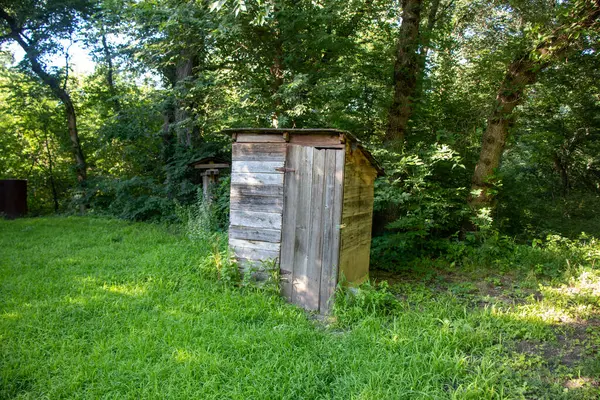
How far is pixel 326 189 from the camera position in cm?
523

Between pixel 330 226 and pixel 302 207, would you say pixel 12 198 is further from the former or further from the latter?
pixel 330 226

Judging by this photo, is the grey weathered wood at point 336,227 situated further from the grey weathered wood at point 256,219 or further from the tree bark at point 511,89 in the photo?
the tree bark at point 511,89

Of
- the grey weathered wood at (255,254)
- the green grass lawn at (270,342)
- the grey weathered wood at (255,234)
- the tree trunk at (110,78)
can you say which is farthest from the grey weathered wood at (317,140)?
the tree trunk at (110,78)

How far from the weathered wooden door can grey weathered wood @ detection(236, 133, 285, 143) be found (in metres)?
0.27

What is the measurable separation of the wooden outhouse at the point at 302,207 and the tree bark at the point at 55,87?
12228 mm

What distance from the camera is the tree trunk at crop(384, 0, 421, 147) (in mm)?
8781

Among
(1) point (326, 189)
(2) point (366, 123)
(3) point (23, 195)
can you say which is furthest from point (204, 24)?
(3) point (23, 195)

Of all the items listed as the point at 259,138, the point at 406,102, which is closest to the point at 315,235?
the point at 259,138

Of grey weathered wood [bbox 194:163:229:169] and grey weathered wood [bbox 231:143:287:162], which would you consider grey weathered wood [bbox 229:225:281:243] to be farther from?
grey weathered wood [bbox 194:163:229:169]

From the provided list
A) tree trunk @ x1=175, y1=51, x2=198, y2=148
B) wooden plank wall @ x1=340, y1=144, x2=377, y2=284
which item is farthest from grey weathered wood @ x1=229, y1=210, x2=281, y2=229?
tree trunk @ x1=175, y1=51, x2=198, y2=148

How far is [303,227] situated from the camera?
5.39m

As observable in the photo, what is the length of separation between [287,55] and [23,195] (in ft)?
40.9

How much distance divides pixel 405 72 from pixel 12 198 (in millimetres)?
14787

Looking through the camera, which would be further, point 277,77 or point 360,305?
point 277,77
